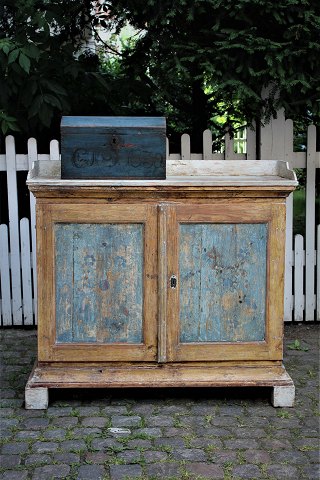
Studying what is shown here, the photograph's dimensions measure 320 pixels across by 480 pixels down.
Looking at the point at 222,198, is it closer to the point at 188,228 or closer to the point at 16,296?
the point at 188,228

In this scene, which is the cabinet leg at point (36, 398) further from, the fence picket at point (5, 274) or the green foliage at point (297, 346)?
the green foliage at point (297, 346)

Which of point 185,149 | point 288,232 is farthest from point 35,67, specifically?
point 288,232

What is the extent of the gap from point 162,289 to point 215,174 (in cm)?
101

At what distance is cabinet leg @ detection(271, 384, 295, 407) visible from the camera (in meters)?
4.59

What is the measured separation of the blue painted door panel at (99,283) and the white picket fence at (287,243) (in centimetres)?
177

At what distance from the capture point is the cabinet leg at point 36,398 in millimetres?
4531

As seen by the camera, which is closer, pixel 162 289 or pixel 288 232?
pixel 162 289

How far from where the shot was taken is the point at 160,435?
4.16 m

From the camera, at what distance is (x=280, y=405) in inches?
181

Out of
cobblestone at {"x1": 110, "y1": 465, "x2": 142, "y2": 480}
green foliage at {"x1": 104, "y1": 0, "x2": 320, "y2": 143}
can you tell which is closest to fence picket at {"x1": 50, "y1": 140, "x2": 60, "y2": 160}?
green foliage at {"x1": 104, "y1": 0, "x2": 320, "y2": 143}

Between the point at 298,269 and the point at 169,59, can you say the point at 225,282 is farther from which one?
the point at 169,59

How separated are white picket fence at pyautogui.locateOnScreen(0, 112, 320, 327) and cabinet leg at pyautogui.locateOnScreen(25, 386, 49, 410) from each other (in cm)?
187

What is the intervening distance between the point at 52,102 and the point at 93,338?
2.12m

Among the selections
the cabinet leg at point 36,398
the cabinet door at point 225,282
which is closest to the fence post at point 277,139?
the cabinet door at point 225,282
